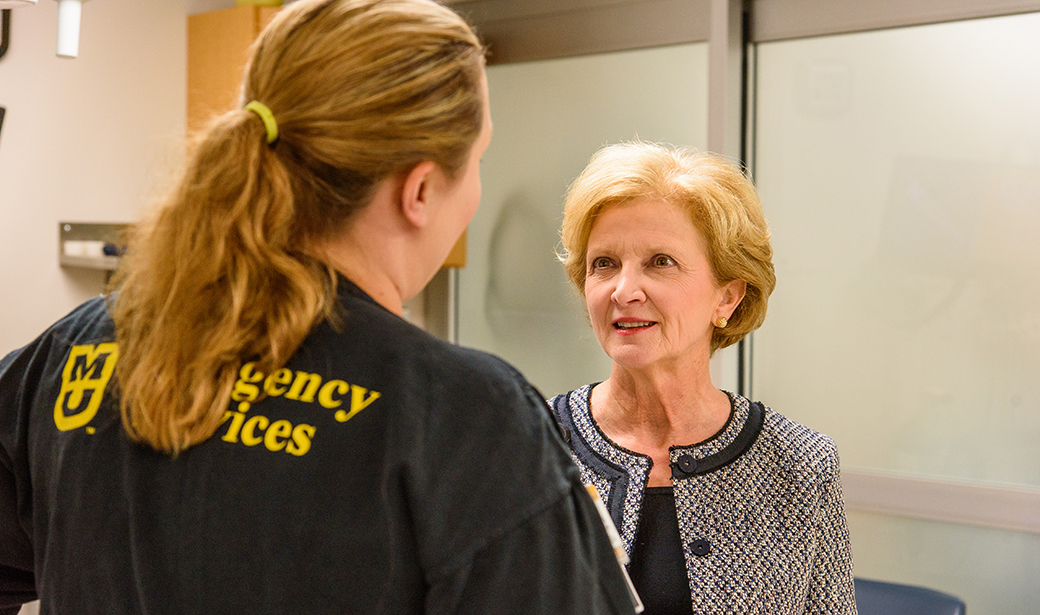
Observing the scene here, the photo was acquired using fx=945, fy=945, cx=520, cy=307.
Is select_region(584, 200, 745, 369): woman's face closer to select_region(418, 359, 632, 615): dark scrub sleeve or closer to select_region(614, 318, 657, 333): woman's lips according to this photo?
select_region(614, 318, 657, 333): woman's lips

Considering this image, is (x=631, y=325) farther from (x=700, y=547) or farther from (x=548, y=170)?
(x=548, y=170)

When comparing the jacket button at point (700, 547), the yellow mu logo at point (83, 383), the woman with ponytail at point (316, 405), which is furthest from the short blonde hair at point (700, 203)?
the yellow mu logo at point (83, 383)

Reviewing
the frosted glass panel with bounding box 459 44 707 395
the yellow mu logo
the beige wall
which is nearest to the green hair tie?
the yellow mu logo

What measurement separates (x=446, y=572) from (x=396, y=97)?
352 millimetres

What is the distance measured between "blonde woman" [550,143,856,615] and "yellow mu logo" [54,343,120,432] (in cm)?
91

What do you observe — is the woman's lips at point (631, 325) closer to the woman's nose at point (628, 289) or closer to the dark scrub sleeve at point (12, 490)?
the woman's nose at point (628, 289)

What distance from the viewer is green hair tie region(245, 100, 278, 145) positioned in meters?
0.73

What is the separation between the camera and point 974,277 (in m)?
2.62

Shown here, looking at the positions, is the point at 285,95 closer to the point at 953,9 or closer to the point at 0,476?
the point at 0,476

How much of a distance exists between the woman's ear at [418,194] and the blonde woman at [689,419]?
816 millimetres

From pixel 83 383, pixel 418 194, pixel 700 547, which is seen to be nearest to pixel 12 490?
pixel 83 383

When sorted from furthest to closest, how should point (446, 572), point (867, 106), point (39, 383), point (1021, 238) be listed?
point (867, 106)
point (1021, 238)
point (39, 383)
point (446, 572)

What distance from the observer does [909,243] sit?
272 cm

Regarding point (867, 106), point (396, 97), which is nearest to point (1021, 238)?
point (867, 106)
